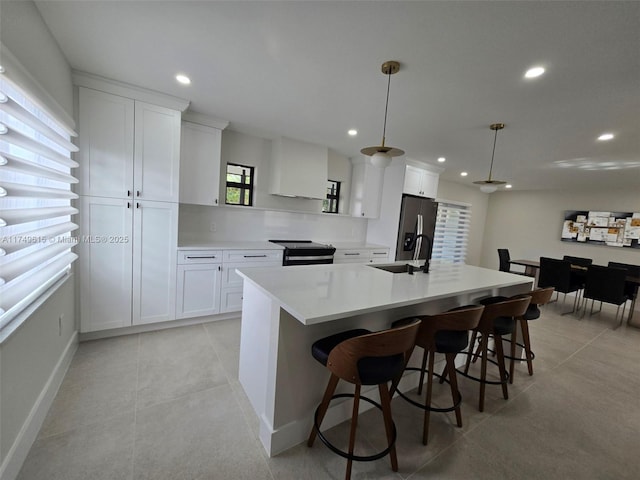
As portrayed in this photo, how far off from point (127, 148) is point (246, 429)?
260cm

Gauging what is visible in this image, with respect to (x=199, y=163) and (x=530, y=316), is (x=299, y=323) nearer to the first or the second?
(x=530, y=316)

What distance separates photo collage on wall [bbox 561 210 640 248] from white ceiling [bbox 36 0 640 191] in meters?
3.44

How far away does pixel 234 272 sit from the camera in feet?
10.6

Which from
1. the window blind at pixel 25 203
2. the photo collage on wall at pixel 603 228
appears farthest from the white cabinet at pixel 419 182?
the window blind at pixel 25 203

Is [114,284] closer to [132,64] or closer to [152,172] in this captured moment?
[152,172]

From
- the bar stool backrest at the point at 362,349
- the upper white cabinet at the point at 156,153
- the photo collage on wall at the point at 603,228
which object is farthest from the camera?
the photo collage on wall at the point at 603,228

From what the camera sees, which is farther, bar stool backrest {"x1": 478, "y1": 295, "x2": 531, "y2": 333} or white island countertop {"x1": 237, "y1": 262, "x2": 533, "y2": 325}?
bar stool backrest {"x1": 478, "y1": 295, "x2": 531, "y2": 333}

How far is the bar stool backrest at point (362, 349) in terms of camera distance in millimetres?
1219

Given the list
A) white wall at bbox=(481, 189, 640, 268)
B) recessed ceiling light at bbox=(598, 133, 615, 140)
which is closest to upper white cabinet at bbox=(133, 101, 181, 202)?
recessed ceiling light at bbox=(598, 133, 615, 140)

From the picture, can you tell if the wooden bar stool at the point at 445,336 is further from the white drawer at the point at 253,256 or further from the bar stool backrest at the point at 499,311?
the white drawer at the point at 253,256

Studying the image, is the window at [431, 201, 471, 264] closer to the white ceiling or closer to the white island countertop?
the white ceiling

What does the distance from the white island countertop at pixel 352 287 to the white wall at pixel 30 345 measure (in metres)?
1.18

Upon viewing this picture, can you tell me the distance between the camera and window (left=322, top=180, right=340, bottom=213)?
4785mm

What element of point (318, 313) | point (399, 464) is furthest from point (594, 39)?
point (399, 464)
